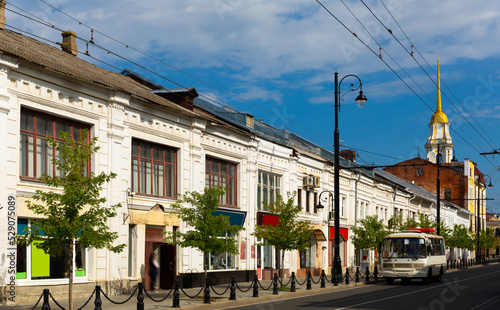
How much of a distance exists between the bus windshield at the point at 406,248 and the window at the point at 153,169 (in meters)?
15.1

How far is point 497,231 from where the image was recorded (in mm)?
153250

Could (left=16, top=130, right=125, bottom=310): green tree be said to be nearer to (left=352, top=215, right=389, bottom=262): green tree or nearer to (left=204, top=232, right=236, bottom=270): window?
(left=204, top=232, right=236, bottom=270): window

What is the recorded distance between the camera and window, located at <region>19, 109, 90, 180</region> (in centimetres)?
2164

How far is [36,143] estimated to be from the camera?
72.7 ft

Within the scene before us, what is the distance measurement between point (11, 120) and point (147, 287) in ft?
33.8

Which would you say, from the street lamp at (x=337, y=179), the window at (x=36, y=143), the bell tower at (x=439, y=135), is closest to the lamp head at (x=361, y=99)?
the street lamp at (x=337, y=179)

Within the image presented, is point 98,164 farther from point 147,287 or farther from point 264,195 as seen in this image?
point 264,195

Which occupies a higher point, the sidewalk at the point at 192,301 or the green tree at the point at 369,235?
the green tree at the point at 369,235

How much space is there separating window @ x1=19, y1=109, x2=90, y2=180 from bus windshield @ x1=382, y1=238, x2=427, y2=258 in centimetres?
2222

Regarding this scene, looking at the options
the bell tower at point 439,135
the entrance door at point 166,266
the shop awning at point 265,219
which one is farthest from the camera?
the bell tower at point 439,135

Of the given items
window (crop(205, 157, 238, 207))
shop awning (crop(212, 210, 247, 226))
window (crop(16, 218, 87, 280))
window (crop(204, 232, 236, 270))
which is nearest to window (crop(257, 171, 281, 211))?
shop awning (crop(212, 210, 247, 226))

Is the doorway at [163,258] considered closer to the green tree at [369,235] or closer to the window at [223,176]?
the window at [223,176]

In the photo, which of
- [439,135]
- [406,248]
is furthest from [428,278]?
[439,135]

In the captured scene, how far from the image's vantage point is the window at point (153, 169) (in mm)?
27406
